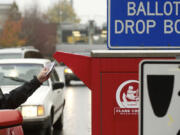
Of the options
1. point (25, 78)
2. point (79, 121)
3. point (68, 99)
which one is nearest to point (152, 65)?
point (25, 78)

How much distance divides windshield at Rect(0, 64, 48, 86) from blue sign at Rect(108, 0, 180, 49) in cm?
535

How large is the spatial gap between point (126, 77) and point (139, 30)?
32.5 inches

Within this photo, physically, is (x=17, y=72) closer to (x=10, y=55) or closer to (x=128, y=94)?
(x=128, y=94)

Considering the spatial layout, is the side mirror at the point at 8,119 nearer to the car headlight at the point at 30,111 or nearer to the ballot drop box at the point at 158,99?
the ballot drop box at the point at 158,99

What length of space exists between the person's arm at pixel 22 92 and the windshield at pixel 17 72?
518cm

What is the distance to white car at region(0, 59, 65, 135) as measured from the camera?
847 centimetres

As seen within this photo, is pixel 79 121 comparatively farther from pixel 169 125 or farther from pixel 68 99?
A: pixel 169 125

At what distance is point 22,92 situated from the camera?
4.47 m

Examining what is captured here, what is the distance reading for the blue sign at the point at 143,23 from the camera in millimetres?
4555

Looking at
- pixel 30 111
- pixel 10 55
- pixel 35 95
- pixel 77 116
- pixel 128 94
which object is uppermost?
pixel 128 94

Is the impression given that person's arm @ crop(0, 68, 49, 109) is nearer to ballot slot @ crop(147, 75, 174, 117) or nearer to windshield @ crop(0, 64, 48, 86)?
ballot slot @ crop(147, 75, 174, 117)

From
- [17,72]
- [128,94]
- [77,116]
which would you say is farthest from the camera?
[77,116]

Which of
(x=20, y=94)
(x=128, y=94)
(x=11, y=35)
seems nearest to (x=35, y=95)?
(x=20, y=94)

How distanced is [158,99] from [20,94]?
1.90 m
